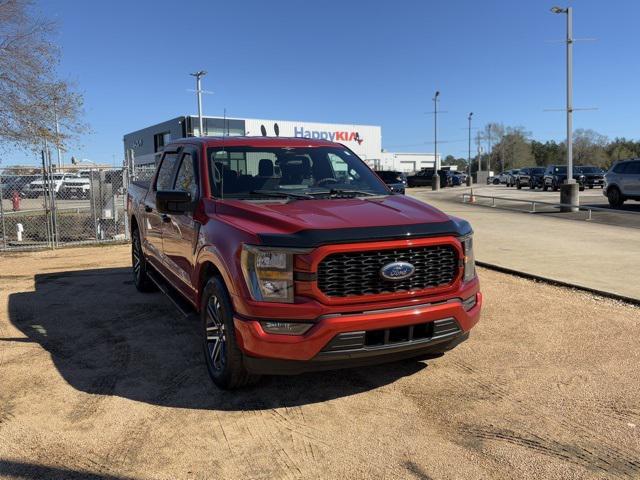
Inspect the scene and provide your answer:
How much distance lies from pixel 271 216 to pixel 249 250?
358 mm

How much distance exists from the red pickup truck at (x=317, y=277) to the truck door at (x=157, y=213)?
123cm

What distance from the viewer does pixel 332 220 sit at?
371 cm

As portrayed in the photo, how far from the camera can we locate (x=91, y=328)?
5805mm

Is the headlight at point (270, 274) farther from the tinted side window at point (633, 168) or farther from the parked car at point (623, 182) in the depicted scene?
the tinted side window at point (633, 168)

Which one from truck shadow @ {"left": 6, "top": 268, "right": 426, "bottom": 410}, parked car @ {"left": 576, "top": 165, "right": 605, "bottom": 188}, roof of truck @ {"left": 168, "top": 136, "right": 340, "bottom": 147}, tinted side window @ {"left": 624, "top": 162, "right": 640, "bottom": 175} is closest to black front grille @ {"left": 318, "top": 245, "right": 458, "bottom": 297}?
truck shadow @ {"left": 6, "top": 268, "right": 426, "bottom": 410}

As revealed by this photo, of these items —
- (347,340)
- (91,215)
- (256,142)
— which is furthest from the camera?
(91,215)

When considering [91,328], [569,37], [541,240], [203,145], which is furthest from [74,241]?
[569,37]

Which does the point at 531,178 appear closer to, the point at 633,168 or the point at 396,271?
the point at 633,168

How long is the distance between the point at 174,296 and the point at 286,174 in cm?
170

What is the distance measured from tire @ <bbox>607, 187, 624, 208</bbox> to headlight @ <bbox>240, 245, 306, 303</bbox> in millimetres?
19918

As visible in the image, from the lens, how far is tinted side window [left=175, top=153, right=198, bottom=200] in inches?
190

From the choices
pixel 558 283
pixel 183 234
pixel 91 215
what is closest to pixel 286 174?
pixel 183 234

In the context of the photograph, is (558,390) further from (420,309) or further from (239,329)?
(239,329)

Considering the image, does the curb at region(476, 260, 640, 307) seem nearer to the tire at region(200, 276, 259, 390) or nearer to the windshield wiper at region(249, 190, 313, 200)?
the windshield wiper at region(249, 190, 313, 200)
